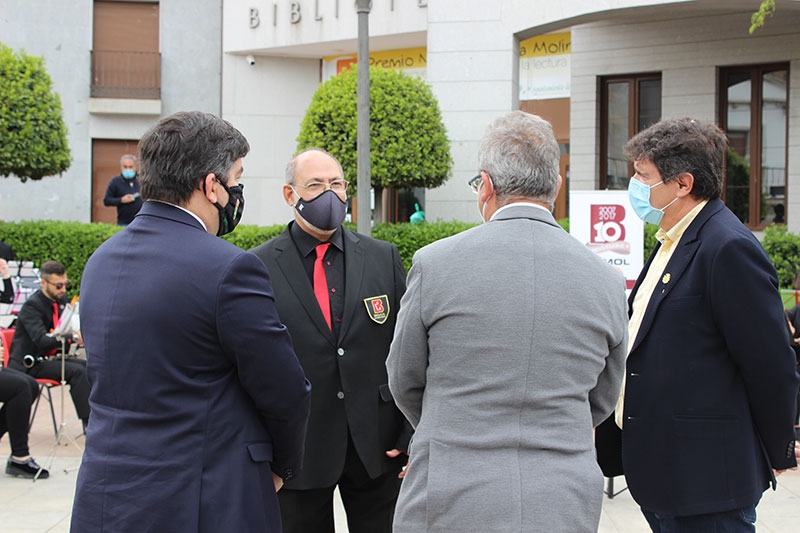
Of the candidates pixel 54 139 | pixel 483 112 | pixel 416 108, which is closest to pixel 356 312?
pixel 416 108

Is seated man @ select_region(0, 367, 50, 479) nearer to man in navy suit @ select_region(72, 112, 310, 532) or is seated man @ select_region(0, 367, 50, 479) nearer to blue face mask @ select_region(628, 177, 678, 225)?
man in navy suit @ select_region(72, 112, 310, 532)

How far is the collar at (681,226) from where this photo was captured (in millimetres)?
3238

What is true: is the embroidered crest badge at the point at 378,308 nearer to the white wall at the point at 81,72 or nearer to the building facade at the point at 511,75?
the building facade at the point at 511,75

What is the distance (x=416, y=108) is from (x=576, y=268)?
10.0 meters

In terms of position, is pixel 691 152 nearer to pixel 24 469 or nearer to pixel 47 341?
pixel 24 469

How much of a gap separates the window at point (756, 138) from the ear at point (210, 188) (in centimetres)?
1219

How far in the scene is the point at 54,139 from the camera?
1369cm

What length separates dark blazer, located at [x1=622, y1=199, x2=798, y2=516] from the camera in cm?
288

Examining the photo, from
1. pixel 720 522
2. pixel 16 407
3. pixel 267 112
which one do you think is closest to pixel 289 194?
pixel 720 522

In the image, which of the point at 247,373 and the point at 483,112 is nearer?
the point at 247,373

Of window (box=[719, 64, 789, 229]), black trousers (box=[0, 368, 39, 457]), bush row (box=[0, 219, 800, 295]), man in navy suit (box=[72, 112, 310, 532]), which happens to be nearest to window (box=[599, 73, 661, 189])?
window (box=[719, 64, 789, 229])

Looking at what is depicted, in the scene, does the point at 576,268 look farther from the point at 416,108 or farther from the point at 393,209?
the point at 393,209

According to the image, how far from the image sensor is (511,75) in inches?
511

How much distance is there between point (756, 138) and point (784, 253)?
386 centimetres
